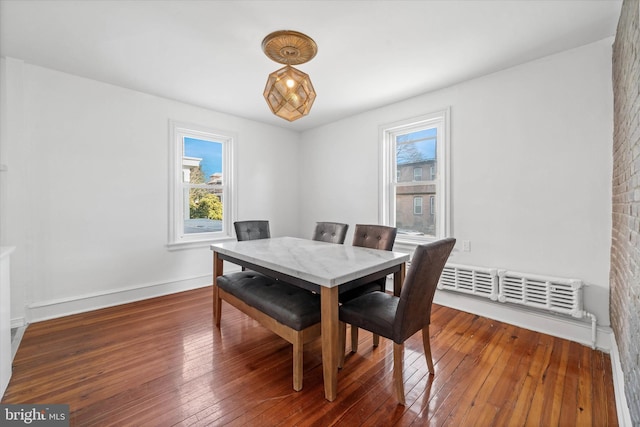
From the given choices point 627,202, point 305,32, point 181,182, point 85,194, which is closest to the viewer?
point 627,202

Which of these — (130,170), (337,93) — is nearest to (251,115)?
(337,93)

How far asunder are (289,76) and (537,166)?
2.36m

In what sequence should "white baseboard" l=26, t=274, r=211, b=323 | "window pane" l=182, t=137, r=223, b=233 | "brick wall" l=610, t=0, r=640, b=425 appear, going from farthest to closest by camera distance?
"window pane" l=182, t=137, r=223, b=233
"white baseboard" l=26, t=274, r=211, b=323
"brick wall" l=610, t=0, r=640, b=425

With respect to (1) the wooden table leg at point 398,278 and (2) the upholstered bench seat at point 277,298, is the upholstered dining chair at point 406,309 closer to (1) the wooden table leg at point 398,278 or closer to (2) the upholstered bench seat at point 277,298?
(2) the upholstered bench seat at point 277,298

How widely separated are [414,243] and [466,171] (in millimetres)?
1036

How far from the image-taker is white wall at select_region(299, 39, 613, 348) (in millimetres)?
2227

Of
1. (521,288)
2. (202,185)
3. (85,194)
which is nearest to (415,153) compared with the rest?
(521,288)

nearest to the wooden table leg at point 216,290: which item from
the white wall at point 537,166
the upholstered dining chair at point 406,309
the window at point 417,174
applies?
the upholstered dining chair at point 406,309

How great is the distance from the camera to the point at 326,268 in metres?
1.72

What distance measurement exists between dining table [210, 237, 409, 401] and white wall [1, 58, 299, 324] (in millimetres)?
1365

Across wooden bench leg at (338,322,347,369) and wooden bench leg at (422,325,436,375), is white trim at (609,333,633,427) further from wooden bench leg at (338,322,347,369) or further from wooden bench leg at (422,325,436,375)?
wooden bench leg at (338,322,347,369)

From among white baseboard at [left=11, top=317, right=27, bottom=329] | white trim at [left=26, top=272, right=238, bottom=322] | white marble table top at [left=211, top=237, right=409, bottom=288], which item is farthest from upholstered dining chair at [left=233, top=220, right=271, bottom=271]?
white baseboard at [left=11, top=317, right=27, bottom=329]

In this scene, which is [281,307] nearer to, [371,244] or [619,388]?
[371,244]

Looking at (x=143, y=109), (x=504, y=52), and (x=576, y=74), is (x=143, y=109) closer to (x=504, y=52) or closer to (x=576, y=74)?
(x=504, y=52)
